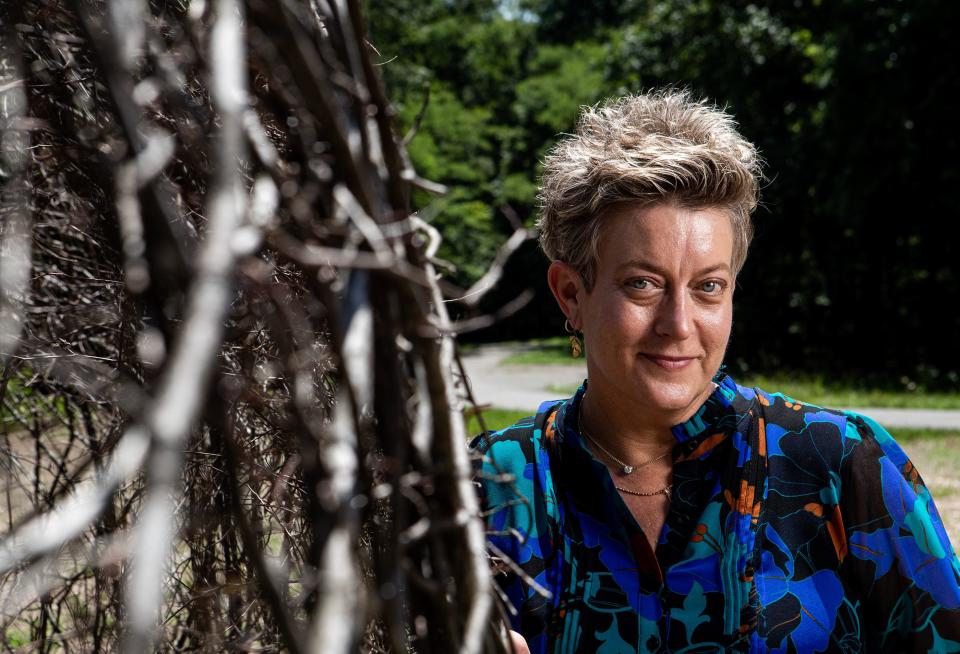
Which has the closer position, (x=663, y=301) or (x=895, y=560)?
(x=895, y=560)

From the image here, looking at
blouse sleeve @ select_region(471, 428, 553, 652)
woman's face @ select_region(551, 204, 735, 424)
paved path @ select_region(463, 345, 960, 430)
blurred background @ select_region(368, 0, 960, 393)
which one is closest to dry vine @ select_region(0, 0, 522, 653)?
blouse sleeve @ select_region(471, 428, 553, 652)

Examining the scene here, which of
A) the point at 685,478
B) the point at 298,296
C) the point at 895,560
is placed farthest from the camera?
the point at 685,478

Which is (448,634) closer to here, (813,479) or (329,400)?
(329,400)

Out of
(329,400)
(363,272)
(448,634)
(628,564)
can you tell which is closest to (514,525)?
(628,564)

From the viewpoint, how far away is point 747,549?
2094 mm

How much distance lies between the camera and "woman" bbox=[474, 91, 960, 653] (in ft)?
6.75

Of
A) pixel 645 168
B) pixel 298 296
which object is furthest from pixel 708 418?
pixel 298 296

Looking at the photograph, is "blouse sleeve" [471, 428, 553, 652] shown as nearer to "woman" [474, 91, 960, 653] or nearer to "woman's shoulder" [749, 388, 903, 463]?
"woman" [474, 91, 960, 653]

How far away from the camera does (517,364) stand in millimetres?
20297

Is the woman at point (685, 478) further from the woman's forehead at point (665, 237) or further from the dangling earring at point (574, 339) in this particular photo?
the dangling earring at point (574, 339)

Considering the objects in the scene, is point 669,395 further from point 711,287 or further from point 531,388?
point 531,388

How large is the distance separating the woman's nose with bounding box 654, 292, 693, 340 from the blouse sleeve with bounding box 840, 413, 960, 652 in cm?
48

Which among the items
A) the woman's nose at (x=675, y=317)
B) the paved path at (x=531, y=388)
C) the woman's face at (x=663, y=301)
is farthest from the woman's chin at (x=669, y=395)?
the paved path at (x=531, y=388)

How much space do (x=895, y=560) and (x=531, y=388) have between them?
12.9 metres
